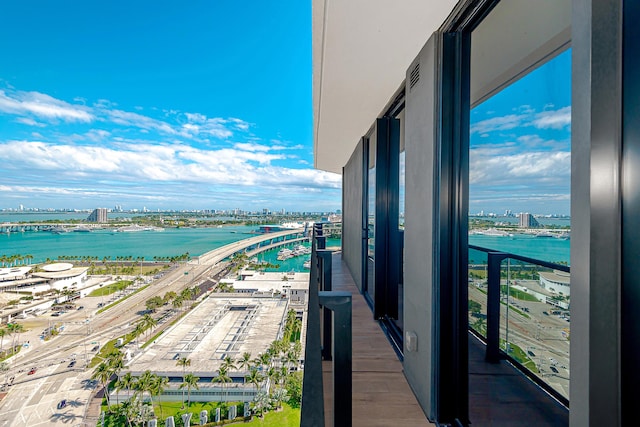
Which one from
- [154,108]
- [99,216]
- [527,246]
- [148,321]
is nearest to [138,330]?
[148,321]

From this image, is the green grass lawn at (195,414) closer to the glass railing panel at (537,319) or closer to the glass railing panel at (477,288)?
the glass railing panel at (477,288)

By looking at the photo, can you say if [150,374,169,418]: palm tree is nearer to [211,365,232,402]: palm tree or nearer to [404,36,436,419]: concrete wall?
[211,365,232,402]: palm tree

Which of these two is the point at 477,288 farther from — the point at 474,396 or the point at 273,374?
the point at 273,374

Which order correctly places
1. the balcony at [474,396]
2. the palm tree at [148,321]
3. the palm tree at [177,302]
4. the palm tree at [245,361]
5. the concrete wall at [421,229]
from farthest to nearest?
the palm tree at [177,302], the palm tree at [148,321], the palm tree at [245,361], the concrete wall at [421,229], the balcony at [474,396]

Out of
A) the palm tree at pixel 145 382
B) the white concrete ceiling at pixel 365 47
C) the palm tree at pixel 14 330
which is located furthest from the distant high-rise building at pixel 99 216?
the white concrete ceiling at pixel 365 47

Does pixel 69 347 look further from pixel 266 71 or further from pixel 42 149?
pixel 42 149

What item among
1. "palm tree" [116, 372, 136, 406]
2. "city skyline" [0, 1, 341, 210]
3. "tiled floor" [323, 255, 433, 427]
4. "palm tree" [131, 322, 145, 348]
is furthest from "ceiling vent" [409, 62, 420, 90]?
"palm tree" [131, 322, 145, 348]
